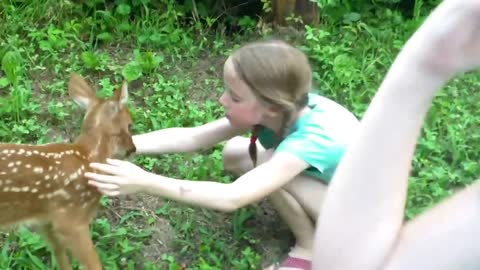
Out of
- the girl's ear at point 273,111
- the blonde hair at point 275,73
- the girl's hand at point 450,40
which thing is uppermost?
the girl's hand at point 450,40

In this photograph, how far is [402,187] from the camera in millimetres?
1448

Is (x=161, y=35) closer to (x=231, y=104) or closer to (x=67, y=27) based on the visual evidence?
(x=67, y=27)

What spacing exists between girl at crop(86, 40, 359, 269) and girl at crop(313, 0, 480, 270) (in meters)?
1.90

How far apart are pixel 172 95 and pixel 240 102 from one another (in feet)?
5.27

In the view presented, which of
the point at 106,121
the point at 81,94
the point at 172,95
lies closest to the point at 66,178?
the point at 106,121

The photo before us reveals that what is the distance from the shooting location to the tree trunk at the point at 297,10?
5688 mm

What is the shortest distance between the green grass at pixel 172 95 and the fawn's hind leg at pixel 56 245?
0.51 feet

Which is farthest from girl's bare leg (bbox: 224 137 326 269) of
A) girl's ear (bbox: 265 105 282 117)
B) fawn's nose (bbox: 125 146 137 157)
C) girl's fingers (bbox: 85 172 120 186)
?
girl's fingers (bbox: 85 172 120 186)

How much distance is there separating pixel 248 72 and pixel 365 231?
2112 millimetres

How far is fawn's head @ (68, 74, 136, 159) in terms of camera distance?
3783 millimetres

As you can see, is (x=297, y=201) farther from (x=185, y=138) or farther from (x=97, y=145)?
(x=97, y=145)

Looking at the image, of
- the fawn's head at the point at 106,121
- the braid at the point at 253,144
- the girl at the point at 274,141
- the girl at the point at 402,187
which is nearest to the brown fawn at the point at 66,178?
the fawn's head at the point at 106,121

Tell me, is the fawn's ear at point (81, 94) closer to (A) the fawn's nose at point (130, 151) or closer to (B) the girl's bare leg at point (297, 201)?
(A) the fawn's nose at point (130, 151)

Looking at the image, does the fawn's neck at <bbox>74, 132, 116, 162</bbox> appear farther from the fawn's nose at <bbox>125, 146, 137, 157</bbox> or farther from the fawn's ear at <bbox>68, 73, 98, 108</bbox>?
the fawn's ear at <bbox>68, 73, 98, 108</bbox>
